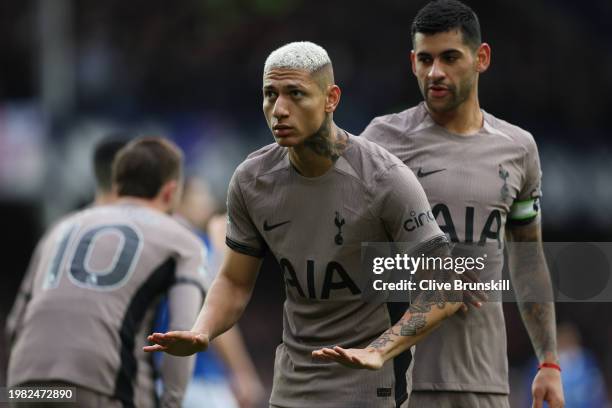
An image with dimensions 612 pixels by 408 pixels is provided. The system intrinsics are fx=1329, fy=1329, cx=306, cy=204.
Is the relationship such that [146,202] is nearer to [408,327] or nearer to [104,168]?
[104,168]

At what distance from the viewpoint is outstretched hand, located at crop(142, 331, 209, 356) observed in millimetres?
5047

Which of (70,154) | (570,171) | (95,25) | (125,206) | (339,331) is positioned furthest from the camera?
(95,25)

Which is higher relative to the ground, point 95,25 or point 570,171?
point 95,25

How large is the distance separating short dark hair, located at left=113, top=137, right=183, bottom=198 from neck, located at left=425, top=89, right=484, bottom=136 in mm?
1702

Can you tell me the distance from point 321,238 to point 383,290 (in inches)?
13.1

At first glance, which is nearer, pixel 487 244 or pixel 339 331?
pixel 339 331

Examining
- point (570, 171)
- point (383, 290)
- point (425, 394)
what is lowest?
point (425, 394)

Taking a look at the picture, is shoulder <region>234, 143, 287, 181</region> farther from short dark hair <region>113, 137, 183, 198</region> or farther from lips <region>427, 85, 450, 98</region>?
short dark hair <region>113, 137, 183, 198</region>

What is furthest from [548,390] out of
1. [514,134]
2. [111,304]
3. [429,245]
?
[111,304]

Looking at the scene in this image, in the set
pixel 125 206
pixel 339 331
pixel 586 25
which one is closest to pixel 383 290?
pixel 339 331

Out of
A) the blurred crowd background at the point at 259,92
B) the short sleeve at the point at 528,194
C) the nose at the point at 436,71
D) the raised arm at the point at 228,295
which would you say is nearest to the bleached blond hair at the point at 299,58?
the nose at the point at 436,71

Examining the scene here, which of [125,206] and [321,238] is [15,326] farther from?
[321,238]

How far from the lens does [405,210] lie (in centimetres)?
527

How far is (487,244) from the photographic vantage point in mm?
5980
